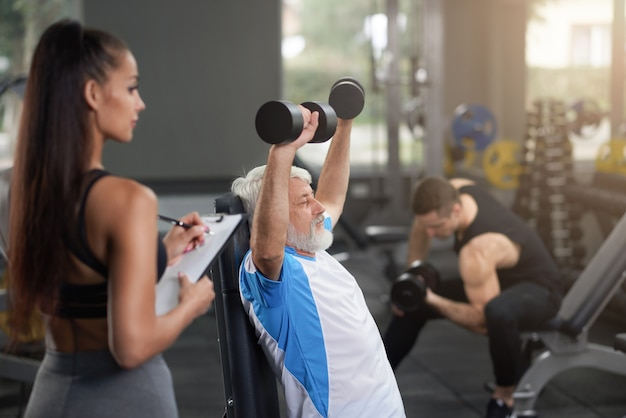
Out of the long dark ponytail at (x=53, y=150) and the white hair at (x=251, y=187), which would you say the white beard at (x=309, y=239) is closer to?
the white hair at (x=251, y=187)

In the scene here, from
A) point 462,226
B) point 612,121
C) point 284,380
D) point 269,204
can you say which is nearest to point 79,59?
point 269,204

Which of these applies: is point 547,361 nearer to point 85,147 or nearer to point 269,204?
point 269,204

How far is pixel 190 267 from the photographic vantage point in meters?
0.97

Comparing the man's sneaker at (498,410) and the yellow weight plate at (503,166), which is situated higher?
the yellow weight plate at (503,166)

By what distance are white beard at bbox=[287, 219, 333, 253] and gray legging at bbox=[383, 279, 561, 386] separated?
130 centimetres

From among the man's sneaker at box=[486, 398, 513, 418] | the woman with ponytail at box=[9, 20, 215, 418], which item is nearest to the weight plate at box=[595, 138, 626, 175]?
the man's sneaker at box=[486, 398, 513, 418]

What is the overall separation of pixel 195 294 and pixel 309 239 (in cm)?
28

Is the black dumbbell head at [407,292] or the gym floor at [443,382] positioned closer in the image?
the black dumbbell head at [407,292]

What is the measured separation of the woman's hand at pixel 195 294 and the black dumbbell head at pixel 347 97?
0.37 m

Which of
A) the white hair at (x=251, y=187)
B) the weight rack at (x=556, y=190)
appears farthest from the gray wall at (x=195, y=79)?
the white hair at (x=251, y=187)

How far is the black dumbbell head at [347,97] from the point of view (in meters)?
1.20

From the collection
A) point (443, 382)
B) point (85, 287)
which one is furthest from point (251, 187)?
point (443, 382)

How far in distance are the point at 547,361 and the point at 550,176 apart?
188 cm

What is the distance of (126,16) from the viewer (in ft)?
18.5
